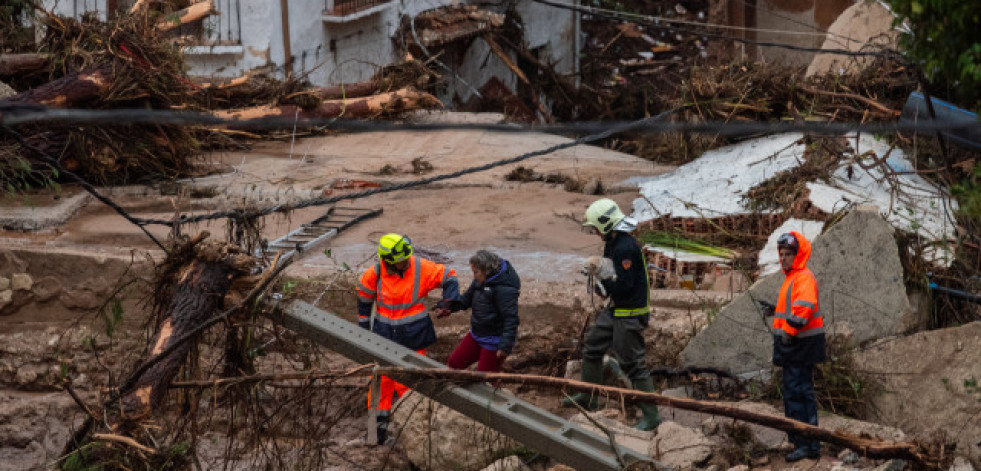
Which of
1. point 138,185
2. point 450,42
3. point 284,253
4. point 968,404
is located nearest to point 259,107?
point 138,185

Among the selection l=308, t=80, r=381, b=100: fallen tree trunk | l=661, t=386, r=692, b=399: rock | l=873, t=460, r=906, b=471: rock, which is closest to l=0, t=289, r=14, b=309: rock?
l=661, t=386, r=692, b=399: rock

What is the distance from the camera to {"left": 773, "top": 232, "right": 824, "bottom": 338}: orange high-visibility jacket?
6.31 m

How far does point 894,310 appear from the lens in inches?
310

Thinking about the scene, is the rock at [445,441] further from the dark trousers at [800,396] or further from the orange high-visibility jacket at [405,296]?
the dark trousers at [800,396]

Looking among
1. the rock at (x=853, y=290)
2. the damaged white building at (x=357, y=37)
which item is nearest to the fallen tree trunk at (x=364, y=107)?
the damaged white building at (x=357, y=37)

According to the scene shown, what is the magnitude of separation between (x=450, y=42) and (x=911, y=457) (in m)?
17.0

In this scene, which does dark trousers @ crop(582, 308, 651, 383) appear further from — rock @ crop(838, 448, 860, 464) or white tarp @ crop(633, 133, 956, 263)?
white tarp @ crop(633, 133, 956, 263)

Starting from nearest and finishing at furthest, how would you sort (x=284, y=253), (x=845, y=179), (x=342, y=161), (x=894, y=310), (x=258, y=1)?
(x=894, y=310)
(x=284, y=253)
(x=845, y=179)
(x=342, y=161)
(x=258, y=1)

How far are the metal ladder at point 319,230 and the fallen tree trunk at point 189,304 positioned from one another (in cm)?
322

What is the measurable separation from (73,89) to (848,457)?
893 centimetres

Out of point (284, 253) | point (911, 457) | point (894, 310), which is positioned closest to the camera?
point (911, 457)

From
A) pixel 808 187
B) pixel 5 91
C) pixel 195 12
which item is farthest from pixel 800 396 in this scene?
pixel 195 12

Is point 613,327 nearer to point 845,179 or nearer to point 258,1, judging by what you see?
point 845,179

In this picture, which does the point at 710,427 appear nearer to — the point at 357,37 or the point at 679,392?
the point at 679,392
